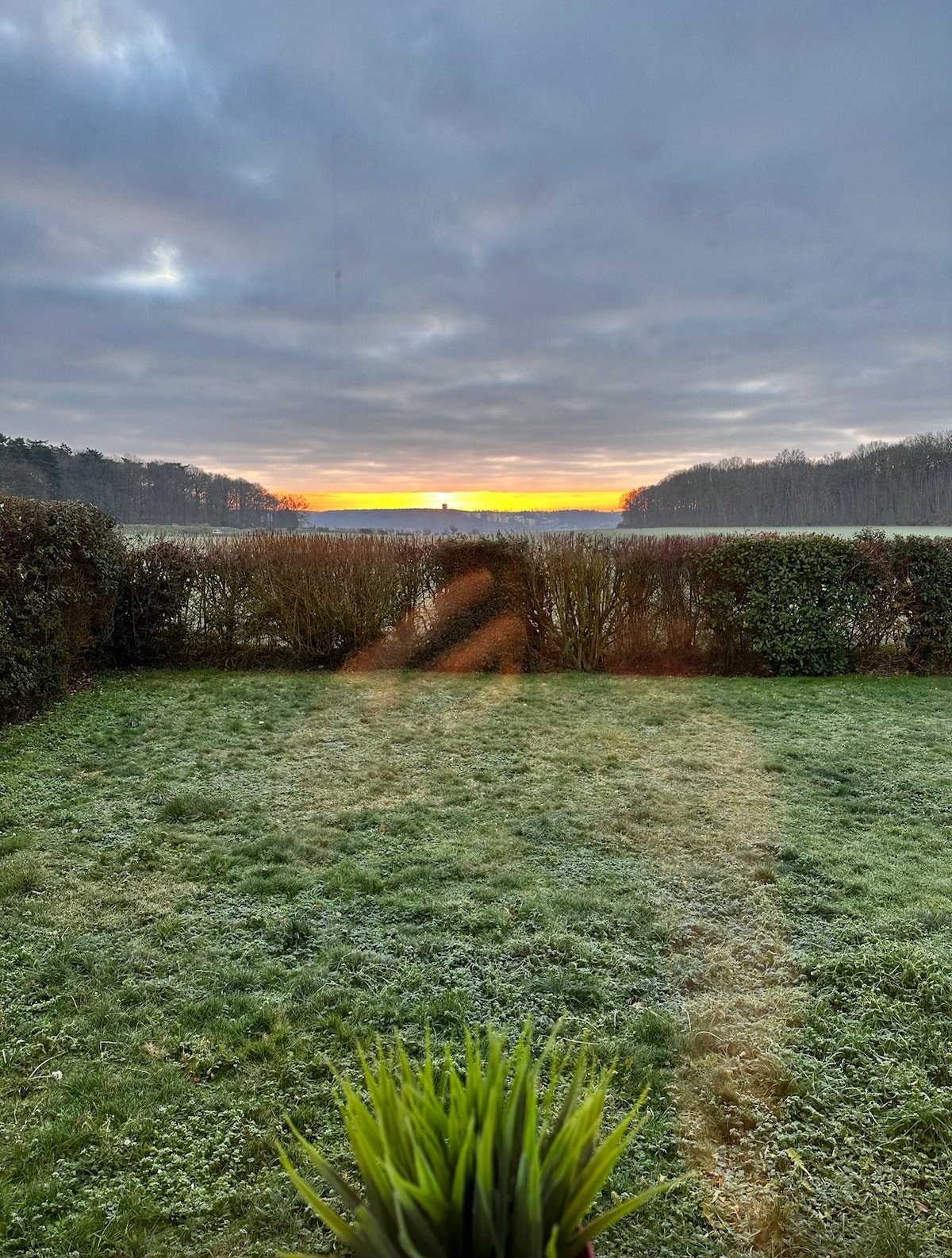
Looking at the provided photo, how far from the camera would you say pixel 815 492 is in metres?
30.7

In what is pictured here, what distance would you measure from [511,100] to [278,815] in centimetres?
1024

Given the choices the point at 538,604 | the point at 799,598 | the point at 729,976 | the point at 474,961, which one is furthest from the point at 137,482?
the point at 729,976

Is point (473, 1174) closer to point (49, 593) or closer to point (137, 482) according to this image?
point (49, 593)

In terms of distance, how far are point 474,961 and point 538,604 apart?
22.9 ft

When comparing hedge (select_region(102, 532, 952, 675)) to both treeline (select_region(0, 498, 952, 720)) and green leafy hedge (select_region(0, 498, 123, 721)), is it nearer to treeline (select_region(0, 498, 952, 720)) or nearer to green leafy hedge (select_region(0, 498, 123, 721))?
treeline (select_region(0, 498, 952, 720))

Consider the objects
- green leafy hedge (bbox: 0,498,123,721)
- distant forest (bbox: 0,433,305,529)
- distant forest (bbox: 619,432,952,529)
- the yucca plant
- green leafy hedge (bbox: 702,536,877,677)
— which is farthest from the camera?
distant forest (bbox: 619,432,952,529)

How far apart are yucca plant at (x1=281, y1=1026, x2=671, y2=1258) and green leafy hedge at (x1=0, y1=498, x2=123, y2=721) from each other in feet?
21.9

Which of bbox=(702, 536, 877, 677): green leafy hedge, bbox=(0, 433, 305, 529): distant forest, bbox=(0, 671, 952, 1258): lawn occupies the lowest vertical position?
bbox=(0, 671, 952, 1258): lawn

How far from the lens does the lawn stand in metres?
1.81

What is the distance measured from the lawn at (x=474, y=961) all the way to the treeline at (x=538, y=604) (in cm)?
352

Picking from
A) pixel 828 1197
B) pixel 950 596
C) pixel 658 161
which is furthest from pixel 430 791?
pixel 658 161

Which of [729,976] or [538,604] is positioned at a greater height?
[538,604]

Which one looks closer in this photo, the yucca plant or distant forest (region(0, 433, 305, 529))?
the yucca plant

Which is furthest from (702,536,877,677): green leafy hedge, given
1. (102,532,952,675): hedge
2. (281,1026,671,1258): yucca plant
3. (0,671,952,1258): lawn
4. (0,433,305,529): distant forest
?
(0,433,305,529): distant forest
